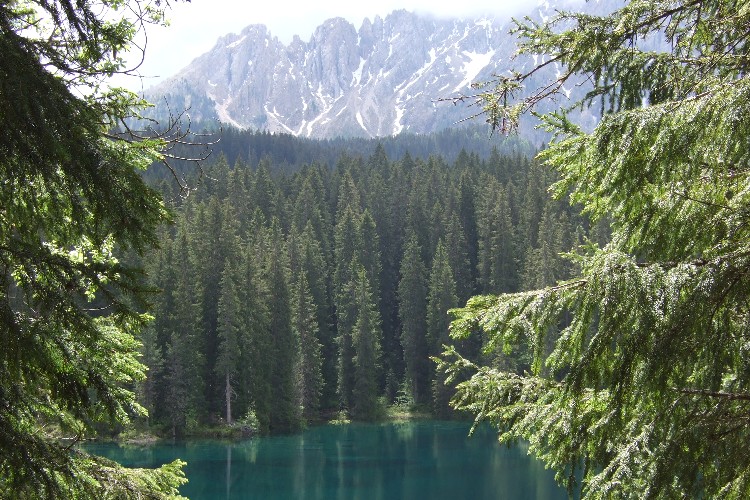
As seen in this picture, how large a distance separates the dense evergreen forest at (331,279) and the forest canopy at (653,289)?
114ft

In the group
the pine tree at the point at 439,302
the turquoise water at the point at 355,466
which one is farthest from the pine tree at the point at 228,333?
the pine tree at the point at 439,302

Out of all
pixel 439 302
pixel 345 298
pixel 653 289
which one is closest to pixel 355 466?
pixel 439 302

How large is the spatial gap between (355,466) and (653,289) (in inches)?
1316

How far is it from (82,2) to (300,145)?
124 m

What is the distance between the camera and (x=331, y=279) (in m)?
61.5

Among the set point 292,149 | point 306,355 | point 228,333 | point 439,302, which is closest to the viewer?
point 228,333

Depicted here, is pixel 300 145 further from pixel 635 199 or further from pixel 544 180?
pixel 635 199

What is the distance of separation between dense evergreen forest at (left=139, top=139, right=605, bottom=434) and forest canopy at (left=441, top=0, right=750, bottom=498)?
3461 centimetres

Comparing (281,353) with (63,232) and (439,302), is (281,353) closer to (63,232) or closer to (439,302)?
(439,302)

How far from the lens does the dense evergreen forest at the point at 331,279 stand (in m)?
43.8

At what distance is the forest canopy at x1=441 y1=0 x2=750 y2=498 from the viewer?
3.83m

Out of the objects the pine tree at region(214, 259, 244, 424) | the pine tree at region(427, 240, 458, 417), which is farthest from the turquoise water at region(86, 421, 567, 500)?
the pine tree at region(427, 240, 458, 417)

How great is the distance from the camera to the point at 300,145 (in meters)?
126

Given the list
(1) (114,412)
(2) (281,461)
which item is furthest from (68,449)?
(2) (281,461)
